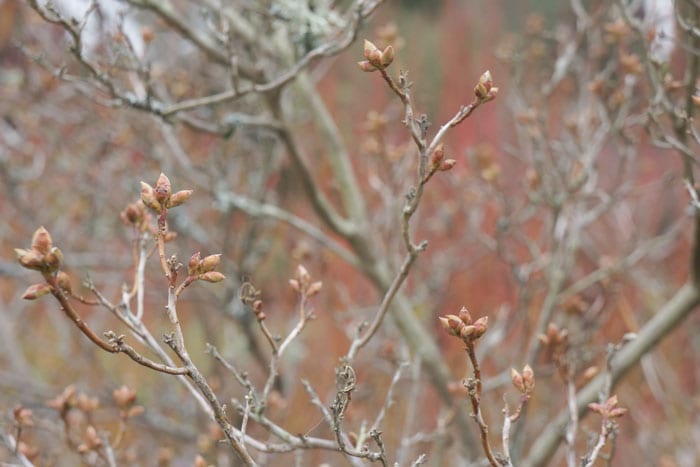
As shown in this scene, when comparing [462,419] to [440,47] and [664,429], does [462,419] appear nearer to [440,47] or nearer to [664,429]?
[664,429]

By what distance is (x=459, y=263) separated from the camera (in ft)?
13.5

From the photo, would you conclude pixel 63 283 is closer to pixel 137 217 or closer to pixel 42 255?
pixel 42 255

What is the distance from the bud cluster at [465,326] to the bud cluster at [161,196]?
0.43 metres

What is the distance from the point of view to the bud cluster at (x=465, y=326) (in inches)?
40.4

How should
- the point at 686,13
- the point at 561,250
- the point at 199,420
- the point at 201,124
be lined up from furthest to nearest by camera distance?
the point at 199,420 → the point at 561,250 → the point at 201,124 → the point at 686,13

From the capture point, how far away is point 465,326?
104 cm

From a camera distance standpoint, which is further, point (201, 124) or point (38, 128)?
point (38, 128)

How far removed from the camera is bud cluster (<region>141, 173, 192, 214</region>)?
3.40 ft

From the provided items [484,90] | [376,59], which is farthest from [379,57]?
[484,90]

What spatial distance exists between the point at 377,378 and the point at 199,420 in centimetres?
110

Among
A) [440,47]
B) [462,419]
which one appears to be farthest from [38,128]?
[440,47]

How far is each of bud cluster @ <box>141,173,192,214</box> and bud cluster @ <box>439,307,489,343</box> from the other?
43 cm

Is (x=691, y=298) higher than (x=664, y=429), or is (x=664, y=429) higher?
(x=664, y=429)

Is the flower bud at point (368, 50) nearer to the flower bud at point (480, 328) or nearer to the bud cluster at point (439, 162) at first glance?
the bud cluster at point (439, 162)
